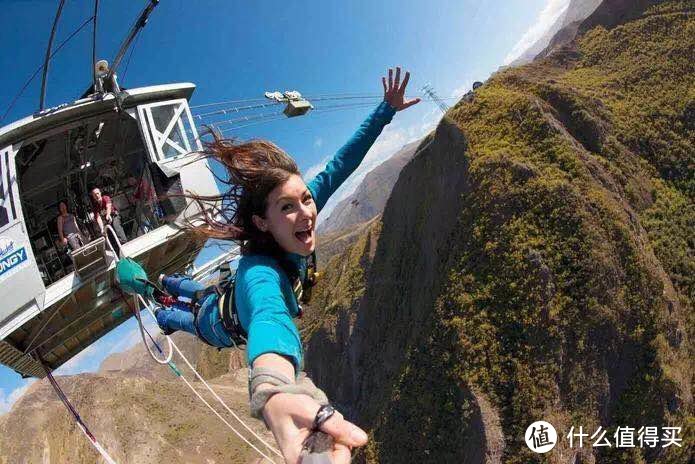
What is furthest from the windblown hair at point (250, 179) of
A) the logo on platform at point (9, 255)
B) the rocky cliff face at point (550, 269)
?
the rocky cliff face at point (550, 269)

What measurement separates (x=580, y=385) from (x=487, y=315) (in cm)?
494

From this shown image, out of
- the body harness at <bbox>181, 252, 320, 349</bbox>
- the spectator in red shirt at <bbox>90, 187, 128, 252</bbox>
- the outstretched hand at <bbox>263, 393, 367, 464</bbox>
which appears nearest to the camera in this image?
the outstretched hand at <bbox>263, 393, 367, 464</bbox>

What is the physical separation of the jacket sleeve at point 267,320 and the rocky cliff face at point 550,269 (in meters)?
19.5

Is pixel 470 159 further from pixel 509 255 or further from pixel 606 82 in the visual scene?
pixel 606 82

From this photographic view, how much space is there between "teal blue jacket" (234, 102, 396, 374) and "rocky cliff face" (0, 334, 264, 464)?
40.6 meters

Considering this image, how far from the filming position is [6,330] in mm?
6418

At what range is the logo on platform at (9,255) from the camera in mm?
6441

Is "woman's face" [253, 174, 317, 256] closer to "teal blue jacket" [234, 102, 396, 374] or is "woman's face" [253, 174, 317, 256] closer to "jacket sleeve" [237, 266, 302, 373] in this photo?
"teal blue jacket" [234, 102, 396, 374]

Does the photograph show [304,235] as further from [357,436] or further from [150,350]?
[150,350]

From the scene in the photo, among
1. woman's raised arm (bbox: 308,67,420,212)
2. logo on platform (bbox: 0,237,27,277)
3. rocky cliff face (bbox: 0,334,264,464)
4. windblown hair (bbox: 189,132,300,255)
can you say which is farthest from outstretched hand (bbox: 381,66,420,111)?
rocky cliff face (bbox: 0,334,264,464)

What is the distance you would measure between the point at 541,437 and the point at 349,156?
758 inches

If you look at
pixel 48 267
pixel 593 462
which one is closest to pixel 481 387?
pixel 593 462

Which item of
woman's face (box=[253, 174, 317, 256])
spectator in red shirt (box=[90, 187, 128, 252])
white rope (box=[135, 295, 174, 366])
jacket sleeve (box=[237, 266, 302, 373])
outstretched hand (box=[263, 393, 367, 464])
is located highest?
spectator in red shirt (box=[90, 187, 128, 252])

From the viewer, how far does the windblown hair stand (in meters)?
2.75
